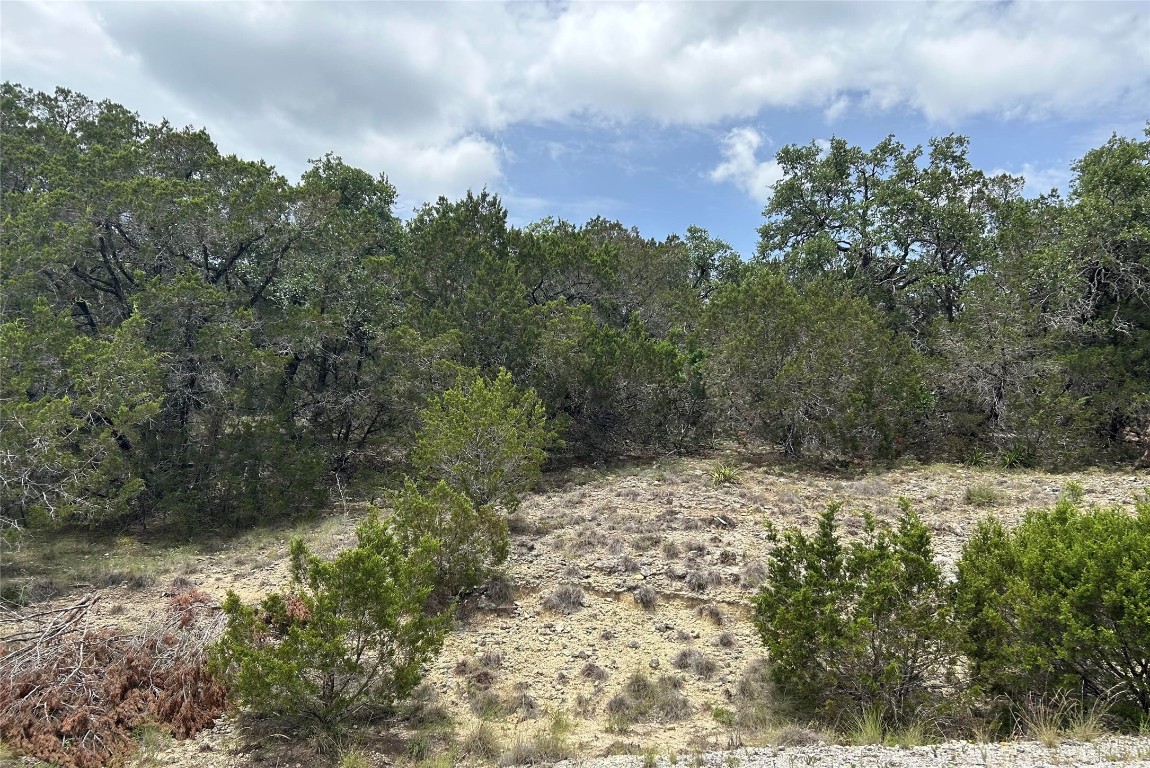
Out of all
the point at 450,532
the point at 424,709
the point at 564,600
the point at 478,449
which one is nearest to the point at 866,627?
the point at 564,600

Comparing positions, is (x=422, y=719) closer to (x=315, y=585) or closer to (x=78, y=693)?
(x=315, y=585)

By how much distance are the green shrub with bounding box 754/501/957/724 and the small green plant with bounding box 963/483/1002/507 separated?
6.97m

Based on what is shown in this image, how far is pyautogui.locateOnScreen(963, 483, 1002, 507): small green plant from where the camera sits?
1148cm

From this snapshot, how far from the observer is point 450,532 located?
28.7ft

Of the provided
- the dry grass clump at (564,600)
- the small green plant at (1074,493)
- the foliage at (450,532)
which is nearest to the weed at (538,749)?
the dry grass clump at (564,600)

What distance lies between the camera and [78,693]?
5875 mm

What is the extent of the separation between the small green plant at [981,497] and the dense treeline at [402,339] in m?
3.82

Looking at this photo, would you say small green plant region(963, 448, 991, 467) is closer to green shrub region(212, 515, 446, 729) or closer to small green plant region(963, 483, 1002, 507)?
small green plant region(963, 483, 1002, 507)

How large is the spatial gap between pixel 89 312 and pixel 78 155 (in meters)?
4.28

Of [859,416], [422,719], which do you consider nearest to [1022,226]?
[859,416]

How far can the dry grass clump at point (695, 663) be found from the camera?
6.96 meters

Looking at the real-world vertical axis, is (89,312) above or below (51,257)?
below

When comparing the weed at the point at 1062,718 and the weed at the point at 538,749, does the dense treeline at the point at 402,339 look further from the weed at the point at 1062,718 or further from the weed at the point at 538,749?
the weed at the point at 1062,718

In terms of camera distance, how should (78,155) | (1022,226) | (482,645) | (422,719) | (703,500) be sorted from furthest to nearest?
(1022,226) < (78,155) < (703,500) < (482,645) < (422,719)
